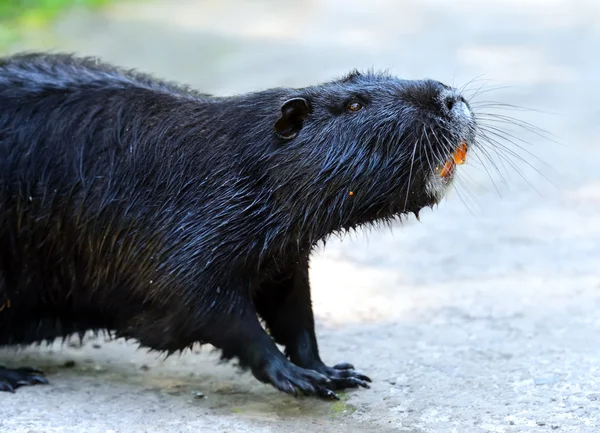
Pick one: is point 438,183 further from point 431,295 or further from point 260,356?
point 431,295

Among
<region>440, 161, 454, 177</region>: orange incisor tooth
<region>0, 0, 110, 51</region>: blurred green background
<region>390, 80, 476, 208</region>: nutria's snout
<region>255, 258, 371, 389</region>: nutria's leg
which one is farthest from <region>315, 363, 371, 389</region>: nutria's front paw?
<region>0, 0, 110, 51</region>: blurred green background

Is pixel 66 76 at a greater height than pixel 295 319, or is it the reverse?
pixel 66 76

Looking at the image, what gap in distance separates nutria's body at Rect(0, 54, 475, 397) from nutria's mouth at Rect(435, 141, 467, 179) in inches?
1.3

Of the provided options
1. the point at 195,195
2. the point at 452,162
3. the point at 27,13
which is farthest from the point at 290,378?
the point at 27,13

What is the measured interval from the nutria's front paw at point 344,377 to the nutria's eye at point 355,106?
1263 mm

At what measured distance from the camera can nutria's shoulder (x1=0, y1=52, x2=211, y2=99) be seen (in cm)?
488

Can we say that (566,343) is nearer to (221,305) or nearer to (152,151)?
(221,305)

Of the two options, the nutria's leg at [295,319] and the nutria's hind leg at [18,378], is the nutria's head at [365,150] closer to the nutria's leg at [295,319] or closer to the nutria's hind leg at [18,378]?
the nutria's leg at [295,319]

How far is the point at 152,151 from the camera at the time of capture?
15.3 feet

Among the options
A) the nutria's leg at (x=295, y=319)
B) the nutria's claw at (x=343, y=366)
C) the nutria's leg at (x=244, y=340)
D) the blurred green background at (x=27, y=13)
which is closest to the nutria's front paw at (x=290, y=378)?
the nutria's leg at (x=244, y=340)

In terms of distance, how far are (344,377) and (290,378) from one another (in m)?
0.48

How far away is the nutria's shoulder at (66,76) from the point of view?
4.88 meters

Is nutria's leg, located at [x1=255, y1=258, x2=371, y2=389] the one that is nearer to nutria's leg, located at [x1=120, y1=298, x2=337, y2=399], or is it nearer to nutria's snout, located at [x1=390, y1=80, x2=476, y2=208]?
nutria's leg, located at [x1=120, y1=298, x2=337, y2=399]

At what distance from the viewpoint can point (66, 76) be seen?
4.94 m
